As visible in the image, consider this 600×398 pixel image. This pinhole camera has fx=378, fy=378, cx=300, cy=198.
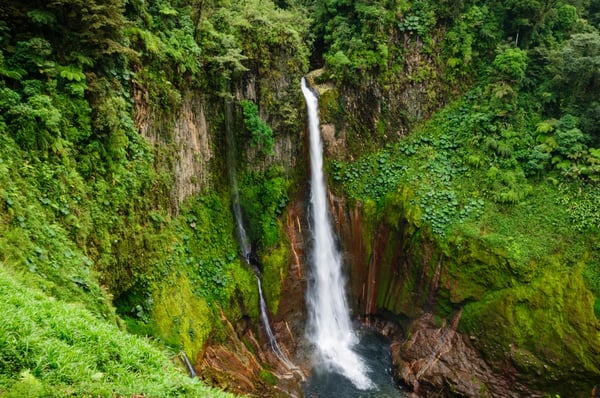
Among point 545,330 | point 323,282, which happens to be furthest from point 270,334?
point 545,330

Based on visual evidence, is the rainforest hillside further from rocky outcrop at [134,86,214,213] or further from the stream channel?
the stream channel

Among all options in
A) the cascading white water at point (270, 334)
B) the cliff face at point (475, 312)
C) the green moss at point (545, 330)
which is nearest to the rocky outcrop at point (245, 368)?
the cascading white water at point (270, 334)

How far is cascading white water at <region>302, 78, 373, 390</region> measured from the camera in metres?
14.7

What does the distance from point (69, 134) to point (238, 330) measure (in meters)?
8.04

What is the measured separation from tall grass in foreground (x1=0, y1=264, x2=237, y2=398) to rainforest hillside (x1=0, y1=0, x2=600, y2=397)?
25mm

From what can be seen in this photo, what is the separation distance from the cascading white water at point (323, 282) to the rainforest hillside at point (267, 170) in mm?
666

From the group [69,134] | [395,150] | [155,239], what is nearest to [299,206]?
[395,150]

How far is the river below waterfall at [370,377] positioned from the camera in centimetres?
1239

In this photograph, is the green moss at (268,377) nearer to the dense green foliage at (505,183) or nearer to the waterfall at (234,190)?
the waterfall at (234,190)

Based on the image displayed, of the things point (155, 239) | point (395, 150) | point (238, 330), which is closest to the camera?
Answer: point (155, 239)

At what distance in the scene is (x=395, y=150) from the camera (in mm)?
17156

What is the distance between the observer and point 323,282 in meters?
15.6

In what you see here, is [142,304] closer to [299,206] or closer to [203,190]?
[203,190]

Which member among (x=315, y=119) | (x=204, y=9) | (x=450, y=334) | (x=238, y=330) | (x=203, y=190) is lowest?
(x=450, y=334)
